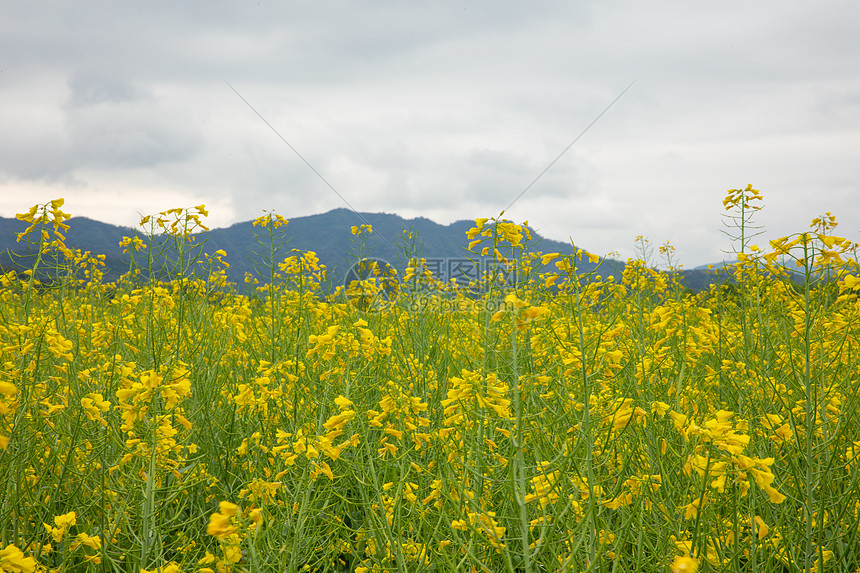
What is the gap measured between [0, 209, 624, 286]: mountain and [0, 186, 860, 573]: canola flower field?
20cm

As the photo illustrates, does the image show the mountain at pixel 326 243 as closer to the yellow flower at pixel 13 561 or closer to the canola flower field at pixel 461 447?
the canola flower field at pixel 461 447

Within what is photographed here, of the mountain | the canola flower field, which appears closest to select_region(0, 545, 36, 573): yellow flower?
the canola flower field

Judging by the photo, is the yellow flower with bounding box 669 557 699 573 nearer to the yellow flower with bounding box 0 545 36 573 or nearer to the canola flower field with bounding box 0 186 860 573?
the canola flower field with bounding box 0 186 860 573

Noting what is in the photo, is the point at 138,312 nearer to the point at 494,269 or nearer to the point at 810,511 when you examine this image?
the point at 494,269

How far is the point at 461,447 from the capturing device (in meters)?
2.20

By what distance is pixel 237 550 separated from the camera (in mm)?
1194

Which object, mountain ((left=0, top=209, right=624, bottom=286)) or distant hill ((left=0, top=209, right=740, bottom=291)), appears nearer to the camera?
mountain ((left=0, top=209, right=624, bottom=286))

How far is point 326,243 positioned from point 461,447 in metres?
110

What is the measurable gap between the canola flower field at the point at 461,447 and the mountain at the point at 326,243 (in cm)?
20

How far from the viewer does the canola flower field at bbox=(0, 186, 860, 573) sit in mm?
1500

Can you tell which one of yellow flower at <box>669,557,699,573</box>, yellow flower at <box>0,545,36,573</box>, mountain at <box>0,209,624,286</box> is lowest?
yellow flower at <box>0,545,36,573</box>

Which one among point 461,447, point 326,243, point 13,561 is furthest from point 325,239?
point 13,561

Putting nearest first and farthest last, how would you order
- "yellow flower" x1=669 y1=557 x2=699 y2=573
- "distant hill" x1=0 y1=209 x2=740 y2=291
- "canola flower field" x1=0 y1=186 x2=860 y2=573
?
"yellow flower" x1=669 y1=557 x2=699 y2=573, "canola flower field" x1=0 y1=186 x2=860 y2=573, "distant hill" x1=0 y1=209 x2=740 y2=291

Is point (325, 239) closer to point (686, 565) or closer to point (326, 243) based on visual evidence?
point (326, 243)
